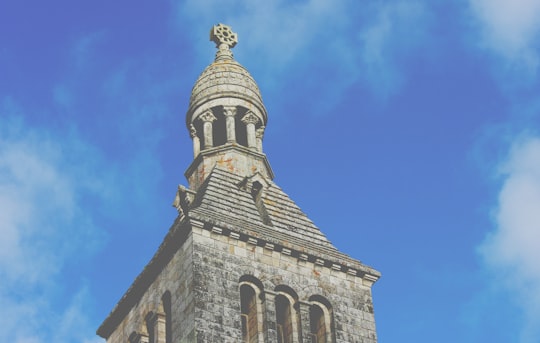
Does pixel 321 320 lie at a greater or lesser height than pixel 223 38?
lesser

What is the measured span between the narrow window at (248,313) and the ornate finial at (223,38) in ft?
37.2

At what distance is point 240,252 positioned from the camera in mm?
29844

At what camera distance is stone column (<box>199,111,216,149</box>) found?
3525 cm

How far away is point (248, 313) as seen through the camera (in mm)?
29375

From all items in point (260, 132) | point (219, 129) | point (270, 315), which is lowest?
point (270, 315)

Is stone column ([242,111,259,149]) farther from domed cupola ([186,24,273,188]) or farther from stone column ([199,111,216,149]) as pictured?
stone column ([199,111,216,149])

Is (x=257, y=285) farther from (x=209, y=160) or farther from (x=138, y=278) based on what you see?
(x=209, y=160)

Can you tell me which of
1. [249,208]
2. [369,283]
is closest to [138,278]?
[249,208]

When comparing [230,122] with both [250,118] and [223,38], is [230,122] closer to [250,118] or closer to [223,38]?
[250,118]

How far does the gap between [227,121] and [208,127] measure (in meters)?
0.60

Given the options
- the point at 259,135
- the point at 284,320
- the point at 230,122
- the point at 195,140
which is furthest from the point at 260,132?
the point at 284,320

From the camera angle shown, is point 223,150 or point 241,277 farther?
point 223,150

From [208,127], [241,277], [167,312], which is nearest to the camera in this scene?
[241,277]

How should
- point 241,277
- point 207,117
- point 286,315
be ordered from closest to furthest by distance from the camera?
point 241,277
point 286,315
point 207,117
